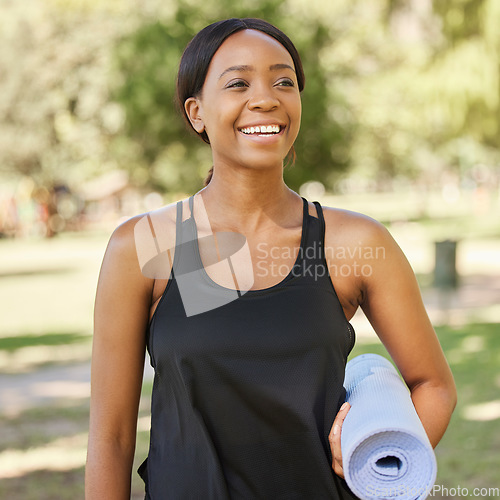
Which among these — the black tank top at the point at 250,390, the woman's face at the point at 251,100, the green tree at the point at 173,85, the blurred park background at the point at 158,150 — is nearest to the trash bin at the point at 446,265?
the blurred park background at the point at 158,150

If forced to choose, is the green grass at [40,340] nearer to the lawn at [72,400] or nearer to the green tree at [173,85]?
the lawn at [72,400]

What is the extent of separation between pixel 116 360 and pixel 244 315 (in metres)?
0.37

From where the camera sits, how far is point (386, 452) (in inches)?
64.2

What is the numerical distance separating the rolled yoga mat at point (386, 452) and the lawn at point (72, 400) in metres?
3.39

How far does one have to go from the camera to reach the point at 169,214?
6.63 feet

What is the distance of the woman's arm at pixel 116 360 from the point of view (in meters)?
1.87

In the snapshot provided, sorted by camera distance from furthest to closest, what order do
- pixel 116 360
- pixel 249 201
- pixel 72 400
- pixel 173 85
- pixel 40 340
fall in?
pixel 173 85 < pixel 40 340 < pixel 72 400 < pixel 249 201 < pixel 116 360

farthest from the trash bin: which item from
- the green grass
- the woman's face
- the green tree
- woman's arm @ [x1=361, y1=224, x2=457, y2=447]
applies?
the woman's face

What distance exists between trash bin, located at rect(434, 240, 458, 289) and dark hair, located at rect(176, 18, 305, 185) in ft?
37.6

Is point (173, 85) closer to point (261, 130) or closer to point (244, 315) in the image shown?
point (261, 130)

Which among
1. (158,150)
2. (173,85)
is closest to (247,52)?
(173,85)

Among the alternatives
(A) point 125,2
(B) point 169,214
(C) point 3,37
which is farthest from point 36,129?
(B) point 169,214

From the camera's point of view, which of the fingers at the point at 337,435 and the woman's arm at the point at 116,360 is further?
the woman's arm at the point at 116,360

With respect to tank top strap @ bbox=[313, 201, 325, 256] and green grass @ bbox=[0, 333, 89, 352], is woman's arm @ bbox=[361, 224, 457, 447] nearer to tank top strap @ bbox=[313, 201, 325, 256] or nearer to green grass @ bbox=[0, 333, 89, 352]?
tank top strap @ bbox=[313, 201, 325, 256]
